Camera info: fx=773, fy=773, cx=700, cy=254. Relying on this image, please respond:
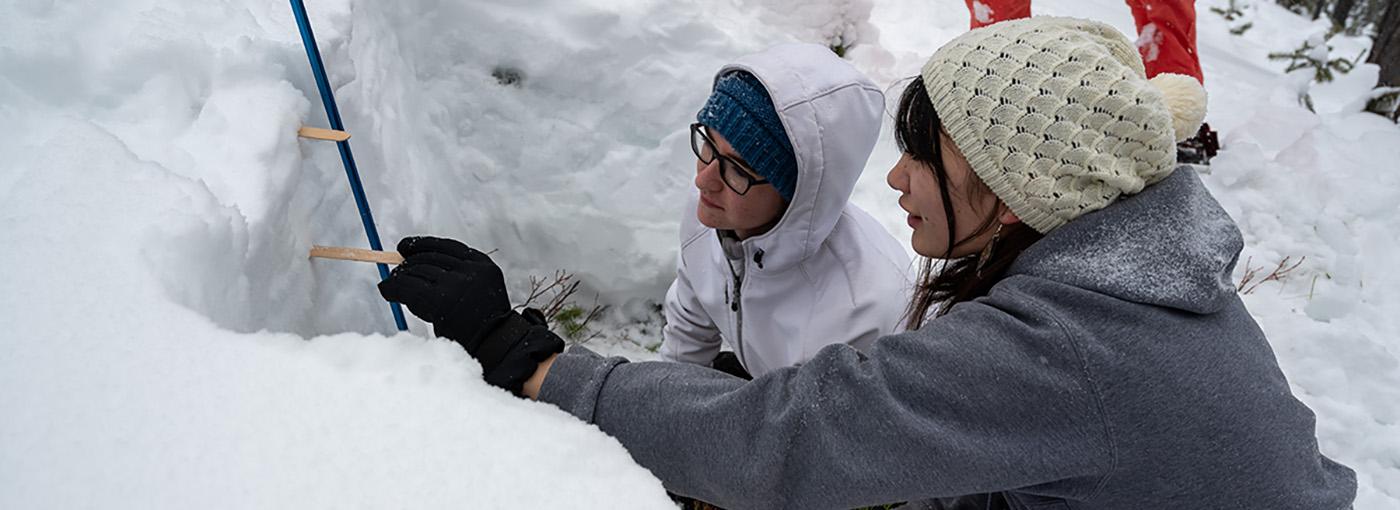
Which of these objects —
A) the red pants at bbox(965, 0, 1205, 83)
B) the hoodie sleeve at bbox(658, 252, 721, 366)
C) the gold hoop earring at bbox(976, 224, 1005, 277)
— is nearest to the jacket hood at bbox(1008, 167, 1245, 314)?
the gold hoop earring at bbox(976, 224, 1005, 277)

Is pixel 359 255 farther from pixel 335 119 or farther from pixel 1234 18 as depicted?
pixel 1234 18

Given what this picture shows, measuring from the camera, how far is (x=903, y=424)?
1.02 metres

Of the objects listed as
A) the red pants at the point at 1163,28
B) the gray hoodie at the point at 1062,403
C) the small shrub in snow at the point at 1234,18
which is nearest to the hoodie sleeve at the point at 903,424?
the gray hoodie at the point at 1062,403

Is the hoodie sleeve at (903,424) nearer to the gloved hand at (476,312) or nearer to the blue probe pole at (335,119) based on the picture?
the gloved hand at (476,312)

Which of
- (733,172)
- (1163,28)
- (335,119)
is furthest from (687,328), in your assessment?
(1163,28)

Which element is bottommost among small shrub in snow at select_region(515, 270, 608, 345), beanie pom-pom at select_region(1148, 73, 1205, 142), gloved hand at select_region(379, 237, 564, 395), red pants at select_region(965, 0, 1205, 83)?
small shrub in snow at select_region(515, 270, 608, 345)

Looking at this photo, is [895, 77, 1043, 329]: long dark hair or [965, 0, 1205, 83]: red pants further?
[965, 0, 1205, 83]: red pants

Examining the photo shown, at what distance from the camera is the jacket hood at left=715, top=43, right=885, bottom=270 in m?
1.67

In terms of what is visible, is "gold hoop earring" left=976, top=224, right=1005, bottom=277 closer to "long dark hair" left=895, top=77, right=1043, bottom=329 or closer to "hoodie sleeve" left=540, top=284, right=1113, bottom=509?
"long dark hair" left=895, top=77, right=1043, bottom=329

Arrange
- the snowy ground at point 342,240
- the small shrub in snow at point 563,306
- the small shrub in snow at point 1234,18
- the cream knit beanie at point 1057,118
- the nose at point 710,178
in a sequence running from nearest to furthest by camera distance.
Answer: the snowy ground at point 342,240, the cream knit beanie at point 1057,118, the nose at point 710,178, the small shrub in snow at point 563,306, the small shrub in snow at point 1234,18

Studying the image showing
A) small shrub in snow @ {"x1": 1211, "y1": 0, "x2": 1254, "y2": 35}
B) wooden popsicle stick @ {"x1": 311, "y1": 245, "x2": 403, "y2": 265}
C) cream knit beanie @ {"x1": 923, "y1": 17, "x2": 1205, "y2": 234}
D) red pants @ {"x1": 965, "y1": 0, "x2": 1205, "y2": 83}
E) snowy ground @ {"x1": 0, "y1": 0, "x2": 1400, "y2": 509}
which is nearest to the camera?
snowy ground @ {"x1": 0, "y1": 0, "x2": 1400, "y2": 509}

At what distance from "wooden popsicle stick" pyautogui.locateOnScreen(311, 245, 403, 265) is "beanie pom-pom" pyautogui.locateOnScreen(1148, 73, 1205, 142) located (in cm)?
139

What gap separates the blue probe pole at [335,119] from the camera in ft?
5.57

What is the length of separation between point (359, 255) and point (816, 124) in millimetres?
994
